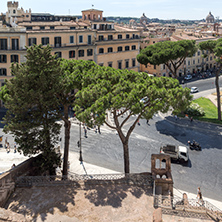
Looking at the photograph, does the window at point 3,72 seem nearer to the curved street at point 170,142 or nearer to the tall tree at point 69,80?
→ the curved street at point 170,142

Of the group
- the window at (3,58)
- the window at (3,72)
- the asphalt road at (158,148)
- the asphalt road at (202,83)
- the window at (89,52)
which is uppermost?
the window at (89,52)

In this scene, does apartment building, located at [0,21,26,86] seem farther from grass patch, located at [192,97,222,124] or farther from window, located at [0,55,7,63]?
grass patch, located at [192,97,222,124]

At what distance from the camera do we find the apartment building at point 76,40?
156 ft

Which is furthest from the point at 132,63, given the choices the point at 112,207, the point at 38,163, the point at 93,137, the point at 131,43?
the point at 112,207

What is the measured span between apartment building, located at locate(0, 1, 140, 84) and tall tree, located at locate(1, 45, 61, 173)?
2593 cm

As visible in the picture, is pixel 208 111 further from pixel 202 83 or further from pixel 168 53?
pixel 202 83

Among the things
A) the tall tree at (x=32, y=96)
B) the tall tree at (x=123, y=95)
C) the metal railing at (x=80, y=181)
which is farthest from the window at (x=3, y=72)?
the metal railing at (x=80, y=181)

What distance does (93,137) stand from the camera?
124 feet

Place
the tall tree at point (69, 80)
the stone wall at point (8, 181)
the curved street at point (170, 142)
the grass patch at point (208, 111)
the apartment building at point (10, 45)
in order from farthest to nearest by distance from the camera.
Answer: the apartment building at point (10, 45) < the grass patch at point (208, 111) < the curved street at point (170, 142) < the tall tree at point (69, 80) < the stone wall at point (8, 181)

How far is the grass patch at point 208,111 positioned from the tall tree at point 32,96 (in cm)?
2866

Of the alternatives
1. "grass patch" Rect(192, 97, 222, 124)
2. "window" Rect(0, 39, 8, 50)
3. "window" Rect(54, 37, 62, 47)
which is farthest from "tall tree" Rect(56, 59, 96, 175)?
"window" Rect(54, 37, 62, 47)

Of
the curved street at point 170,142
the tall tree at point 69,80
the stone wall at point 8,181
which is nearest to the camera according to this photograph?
the stone wall at point 8,181

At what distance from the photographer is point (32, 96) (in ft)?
71.0

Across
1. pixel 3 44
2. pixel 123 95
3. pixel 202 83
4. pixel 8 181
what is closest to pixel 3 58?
pixel 3 44
